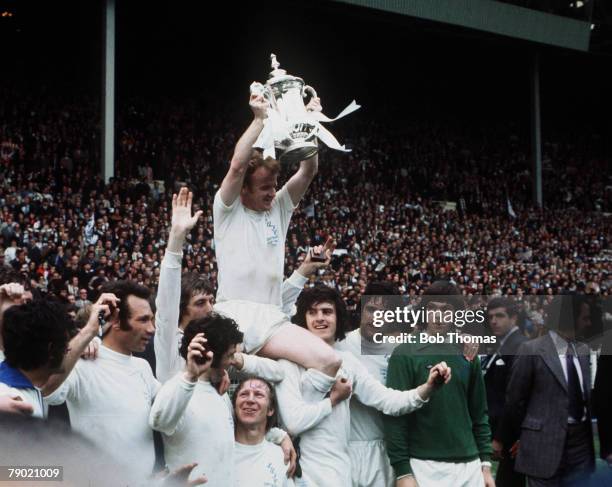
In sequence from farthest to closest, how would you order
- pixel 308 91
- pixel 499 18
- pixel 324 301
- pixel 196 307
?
pixel 499 18
pixel 308 91
pixel 324 301
pixel 196 307

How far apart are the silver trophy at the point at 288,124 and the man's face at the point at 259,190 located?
10cm

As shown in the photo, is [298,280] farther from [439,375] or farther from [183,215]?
[183,215]

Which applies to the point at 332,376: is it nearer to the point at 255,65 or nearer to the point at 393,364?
the point at 393,364

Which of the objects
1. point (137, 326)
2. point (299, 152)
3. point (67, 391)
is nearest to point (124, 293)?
point (137, 326)

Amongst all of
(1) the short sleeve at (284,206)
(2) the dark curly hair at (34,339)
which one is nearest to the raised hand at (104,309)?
(2) the dark curly hair at (34,339)

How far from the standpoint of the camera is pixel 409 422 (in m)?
4.56

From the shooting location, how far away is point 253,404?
3.96 metres

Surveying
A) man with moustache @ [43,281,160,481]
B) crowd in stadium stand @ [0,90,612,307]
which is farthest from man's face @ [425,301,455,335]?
crowd in stadium stand @ [0,90,612,307]

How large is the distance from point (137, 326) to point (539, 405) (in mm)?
2637

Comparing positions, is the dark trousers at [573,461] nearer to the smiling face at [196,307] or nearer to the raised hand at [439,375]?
the raised hand at [439,375]

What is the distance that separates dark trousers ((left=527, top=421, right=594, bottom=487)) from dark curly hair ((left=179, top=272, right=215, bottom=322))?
85.6 inches

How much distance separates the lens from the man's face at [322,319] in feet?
14.9

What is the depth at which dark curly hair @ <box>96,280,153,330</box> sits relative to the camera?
11.8 feet

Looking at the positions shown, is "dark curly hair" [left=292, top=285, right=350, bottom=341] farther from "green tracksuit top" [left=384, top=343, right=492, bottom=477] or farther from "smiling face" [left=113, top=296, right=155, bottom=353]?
"smiling face" [left=113, top=296, right=155, bottom=353]
